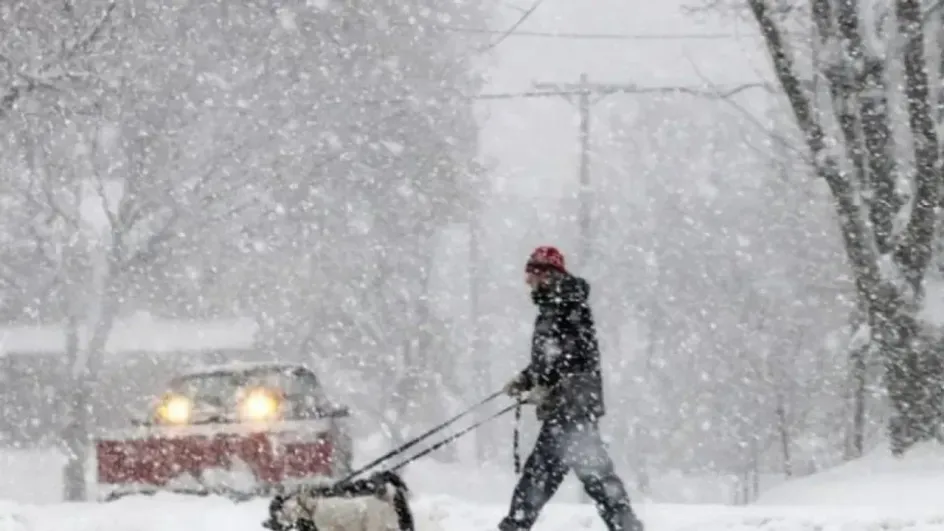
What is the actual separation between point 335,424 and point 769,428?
40.9 meters

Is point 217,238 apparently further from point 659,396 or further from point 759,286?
point 659,396

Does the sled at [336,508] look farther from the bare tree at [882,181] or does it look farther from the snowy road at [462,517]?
the bare tree at [882,181]

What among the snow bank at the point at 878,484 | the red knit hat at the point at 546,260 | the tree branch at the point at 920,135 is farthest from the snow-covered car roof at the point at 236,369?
the tree branch at the point at 920,135

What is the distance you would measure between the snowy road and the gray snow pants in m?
1.48

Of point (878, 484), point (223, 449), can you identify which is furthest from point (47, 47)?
point (878, 484)

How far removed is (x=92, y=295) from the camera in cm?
3170

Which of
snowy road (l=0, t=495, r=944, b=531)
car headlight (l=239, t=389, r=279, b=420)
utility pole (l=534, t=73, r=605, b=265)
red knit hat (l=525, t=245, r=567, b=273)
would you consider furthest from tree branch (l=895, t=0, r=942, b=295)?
utility pole (l=534, t=73, r=605, b=265)

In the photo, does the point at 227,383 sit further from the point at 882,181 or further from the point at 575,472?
the point at 882,181

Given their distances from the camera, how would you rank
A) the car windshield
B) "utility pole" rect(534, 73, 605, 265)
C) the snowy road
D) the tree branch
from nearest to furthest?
the snowy road
the tree branch
the car windshield
"utility pole" rect(534, 73, 605, 265)

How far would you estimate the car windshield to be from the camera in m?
11.5

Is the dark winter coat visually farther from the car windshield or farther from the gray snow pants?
the car windshield

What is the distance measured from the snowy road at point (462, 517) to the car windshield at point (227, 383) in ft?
4.20

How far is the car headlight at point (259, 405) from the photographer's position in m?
10.8

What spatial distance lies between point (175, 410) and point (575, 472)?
4.57m
